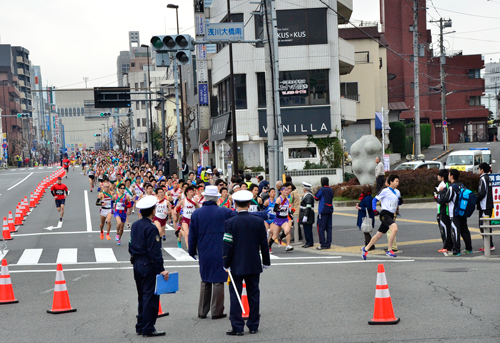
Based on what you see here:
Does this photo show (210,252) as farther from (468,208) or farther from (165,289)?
(468,208)

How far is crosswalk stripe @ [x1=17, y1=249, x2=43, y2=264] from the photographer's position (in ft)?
53.4

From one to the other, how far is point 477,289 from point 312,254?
621 centimetres

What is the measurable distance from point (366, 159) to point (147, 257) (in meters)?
25.1

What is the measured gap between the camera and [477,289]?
9844 millimetres

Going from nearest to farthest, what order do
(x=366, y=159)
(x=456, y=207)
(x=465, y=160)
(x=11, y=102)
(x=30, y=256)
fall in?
1. (x=456, y=207)
2. (x=30, y=256)
3. (x=366, y=159)
4. (x=465, y=160)
5. (x=11, y=102)

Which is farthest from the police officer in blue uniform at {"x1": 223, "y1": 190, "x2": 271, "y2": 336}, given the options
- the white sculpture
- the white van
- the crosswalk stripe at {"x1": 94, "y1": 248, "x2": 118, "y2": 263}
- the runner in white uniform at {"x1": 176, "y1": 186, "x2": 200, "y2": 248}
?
the white van

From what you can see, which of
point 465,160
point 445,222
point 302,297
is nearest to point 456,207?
point 445,222

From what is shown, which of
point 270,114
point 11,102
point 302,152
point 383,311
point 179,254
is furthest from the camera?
point 11,102

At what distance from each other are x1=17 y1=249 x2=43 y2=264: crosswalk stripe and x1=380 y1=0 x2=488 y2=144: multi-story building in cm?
5660

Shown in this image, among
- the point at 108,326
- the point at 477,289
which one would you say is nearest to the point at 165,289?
the point at 108,326

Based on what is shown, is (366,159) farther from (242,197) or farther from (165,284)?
(165,284)

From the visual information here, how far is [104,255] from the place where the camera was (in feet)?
55.4

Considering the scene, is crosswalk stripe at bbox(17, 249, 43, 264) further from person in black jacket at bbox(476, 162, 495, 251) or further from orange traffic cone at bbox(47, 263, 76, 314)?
person in black jacket at bbox(476, 162, 495, 251)

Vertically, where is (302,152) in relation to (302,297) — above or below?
above
